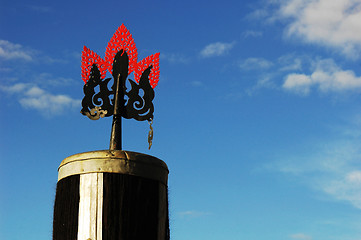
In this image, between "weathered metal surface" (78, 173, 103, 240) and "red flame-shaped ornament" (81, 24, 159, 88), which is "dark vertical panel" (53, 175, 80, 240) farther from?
"red flame-shaped ornament" (81, 24, 159, 88)

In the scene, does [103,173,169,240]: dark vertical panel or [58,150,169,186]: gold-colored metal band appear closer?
[103,173,169,240]: dark vertical panel

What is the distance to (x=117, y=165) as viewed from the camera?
4812mm

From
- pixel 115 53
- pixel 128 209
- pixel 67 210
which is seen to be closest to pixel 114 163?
pixel 128 209

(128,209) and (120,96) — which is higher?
(120,96)

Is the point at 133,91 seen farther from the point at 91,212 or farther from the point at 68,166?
the point at 91,212

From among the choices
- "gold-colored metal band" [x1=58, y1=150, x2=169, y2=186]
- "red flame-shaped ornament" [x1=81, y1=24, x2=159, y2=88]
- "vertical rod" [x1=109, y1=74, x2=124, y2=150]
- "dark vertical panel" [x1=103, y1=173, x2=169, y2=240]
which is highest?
"red flame-shaped ornament" [x1=81, y1=24, x2=159, y2=88]

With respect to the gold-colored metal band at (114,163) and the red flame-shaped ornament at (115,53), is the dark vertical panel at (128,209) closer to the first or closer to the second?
the gold-colored metal band at (114,163)

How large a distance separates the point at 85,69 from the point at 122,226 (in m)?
2.02

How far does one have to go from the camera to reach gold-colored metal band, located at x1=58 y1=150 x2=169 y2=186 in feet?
15.8

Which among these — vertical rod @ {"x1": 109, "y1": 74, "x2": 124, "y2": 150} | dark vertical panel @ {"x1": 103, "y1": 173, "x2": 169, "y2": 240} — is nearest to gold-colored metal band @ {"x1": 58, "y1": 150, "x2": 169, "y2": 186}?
dark vertical panel @ {"x1": 103, "y1": 173, "x2": 169, "y2": 240}

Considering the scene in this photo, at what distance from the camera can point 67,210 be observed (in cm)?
493

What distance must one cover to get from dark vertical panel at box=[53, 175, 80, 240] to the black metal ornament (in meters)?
0.67

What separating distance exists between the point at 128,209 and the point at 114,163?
46 centimetres

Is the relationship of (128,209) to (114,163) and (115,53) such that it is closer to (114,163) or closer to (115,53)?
(114,163)
